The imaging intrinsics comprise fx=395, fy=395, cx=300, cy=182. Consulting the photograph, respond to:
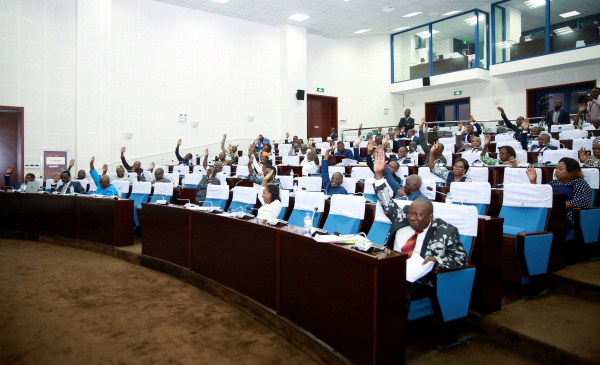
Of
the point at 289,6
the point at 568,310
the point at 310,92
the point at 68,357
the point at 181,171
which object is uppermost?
the point at 289,6

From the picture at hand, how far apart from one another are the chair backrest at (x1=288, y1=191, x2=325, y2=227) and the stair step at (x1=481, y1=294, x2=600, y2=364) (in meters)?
1.83

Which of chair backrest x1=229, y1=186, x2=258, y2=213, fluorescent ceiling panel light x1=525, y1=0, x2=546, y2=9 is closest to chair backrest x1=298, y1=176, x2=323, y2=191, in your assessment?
chair backrest x1=229, y1=186, x2=258, y2=213

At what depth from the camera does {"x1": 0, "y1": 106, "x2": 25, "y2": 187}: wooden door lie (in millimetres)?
9656

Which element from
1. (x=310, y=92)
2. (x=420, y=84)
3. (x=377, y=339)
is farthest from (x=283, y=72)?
(x=377, y=339)

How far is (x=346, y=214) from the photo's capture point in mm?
3600

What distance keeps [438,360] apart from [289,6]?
36.8ft

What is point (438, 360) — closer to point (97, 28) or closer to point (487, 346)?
point (487, 346)

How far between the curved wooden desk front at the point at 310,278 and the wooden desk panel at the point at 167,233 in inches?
1.0

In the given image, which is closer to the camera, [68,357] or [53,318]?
[68,357]

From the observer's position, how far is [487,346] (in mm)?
2467

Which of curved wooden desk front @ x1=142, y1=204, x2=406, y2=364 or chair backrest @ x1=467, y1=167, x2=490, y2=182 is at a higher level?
chair backrest @ x1=467, y1=167, x2=490, y2=182

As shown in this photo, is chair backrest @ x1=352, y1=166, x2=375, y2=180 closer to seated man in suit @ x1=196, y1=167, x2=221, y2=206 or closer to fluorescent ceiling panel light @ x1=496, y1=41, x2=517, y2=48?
seated man in suit @ x1=196, y1=167, x2=221, y2=206

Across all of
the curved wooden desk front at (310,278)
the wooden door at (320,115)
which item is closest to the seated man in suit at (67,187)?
the curved wooden desk front at (310,278)

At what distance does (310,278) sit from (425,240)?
0.77 meters
